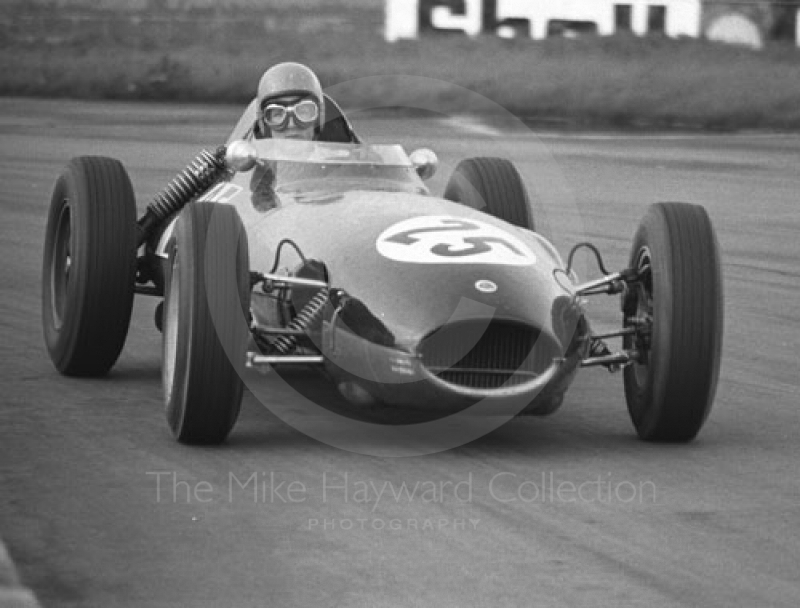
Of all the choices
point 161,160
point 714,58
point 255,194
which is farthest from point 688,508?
point 714,58

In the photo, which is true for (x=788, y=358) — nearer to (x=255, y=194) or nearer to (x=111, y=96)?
(x=255, y=194)

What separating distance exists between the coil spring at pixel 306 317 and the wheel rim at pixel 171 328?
0.44 metres

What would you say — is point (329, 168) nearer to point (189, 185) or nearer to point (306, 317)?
point (189, 185)

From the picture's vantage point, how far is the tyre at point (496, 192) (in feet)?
30.5

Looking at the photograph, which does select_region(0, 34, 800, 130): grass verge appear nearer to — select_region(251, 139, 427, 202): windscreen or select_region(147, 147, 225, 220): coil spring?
select_region(147, 147, 225, 220): coil spring

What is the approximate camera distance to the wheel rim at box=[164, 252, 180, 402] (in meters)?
7.56

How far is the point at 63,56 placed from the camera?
38.0 metres

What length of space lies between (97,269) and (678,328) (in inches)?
112

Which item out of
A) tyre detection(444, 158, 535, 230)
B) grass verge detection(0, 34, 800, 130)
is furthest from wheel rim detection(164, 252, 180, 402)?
grass verge detection(0, 34, 800, 130)

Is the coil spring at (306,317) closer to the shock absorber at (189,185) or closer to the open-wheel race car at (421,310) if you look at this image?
the open-wheel race car at (421,310)

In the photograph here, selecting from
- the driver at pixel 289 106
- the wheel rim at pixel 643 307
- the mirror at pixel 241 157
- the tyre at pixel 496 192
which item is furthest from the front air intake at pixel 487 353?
the driver at pixel 289 106

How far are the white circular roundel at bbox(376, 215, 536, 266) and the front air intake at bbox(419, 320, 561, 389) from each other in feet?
1.06

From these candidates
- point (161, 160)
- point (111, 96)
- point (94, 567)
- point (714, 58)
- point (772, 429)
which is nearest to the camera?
point (94, 567)

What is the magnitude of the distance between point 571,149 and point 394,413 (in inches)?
680
